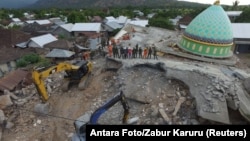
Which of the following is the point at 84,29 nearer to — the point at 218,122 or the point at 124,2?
the point at 218,122

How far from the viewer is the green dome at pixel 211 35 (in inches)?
749

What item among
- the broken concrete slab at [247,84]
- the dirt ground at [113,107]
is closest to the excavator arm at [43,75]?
the dirt ground at [113,107]

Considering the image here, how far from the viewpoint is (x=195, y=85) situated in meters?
11.9

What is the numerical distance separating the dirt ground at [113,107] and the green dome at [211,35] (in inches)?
275

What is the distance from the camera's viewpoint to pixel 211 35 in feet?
62.0

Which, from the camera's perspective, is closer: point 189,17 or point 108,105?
point 108,105

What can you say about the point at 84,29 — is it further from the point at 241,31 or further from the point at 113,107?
the point at 113,107

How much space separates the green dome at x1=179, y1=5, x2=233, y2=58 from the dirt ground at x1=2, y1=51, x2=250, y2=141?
22.9 feet

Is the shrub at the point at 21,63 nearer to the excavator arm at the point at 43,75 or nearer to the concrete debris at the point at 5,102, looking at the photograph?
the concrete debris at the point at 5,102

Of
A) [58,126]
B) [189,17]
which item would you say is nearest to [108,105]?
[58,126]

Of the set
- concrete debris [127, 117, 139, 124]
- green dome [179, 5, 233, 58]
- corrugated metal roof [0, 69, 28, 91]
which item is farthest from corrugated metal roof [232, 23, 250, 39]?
corrugated metal roof [0, 69, 28, 91]

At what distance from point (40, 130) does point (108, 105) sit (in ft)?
15.8

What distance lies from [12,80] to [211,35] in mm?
15824

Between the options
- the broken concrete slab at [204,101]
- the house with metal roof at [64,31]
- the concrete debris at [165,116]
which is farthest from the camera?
the house with metal roof at [64,31]
